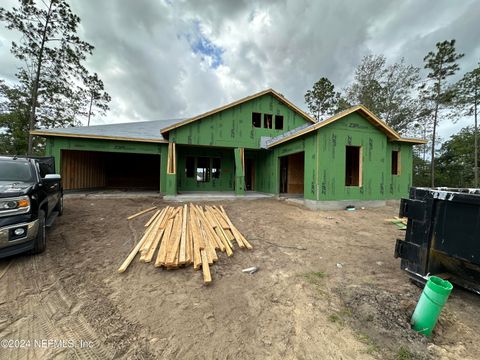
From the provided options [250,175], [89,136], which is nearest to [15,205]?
[89,136]

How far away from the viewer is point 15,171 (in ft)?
12.8

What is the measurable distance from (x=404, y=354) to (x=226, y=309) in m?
1.72

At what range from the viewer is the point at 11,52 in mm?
13719

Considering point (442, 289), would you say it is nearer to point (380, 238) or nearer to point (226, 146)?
point (380, 238)

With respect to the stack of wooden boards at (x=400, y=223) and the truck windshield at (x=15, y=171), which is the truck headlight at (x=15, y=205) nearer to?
the truck windshield at (x=15, y=171)

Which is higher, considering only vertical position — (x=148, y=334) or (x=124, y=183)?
(x=124, y=183)

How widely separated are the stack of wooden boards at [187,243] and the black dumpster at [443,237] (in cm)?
268

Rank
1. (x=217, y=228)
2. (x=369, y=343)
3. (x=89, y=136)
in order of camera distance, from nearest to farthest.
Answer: (x=369, y=343) → (x=217, y=228) → (x=89, y=136)

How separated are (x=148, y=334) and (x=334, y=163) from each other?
8.45 meters

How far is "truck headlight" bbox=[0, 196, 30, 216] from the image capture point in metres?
2.92

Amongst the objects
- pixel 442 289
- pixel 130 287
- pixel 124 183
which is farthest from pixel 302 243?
pixel 124 183

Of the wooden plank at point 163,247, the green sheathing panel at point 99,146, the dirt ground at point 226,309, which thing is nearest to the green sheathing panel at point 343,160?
the dirt ground at point 226,309

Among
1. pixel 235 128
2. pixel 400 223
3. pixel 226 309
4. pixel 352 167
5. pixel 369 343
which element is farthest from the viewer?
pixel 235 128

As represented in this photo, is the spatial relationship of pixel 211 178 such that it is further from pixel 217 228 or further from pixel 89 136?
pixel 217 228
